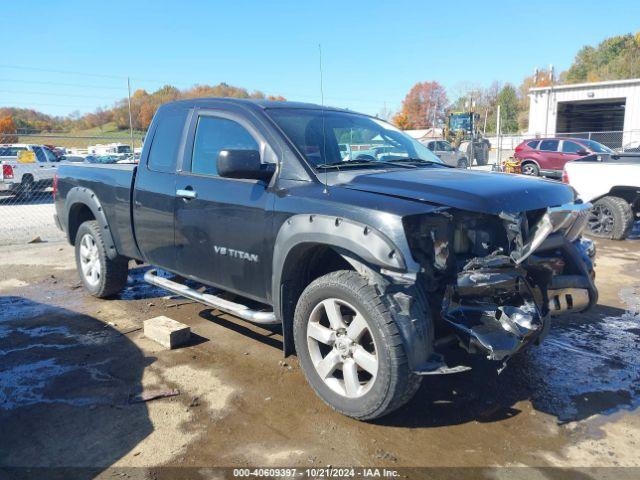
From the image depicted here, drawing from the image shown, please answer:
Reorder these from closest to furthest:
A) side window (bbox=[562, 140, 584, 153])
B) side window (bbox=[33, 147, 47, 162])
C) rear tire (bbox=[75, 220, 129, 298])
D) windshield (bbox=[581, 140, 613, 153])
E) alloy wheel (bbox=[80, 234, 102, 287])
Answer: rear tire (bbox=[75, 220, 129, 298])
alloy wheel (bbox=[80, 234, 102, 287])
side window (bbox=[33, 147, 47, 162])
windshield (bbox=[581, 140, 613, 153])
side window (bbox=[562, 140, 584, 153])

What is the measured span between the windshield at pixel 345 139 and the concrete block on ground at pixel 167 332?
195 centimetres

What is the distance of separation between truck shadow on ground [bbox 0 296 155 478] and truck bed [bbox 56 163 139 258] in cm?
86

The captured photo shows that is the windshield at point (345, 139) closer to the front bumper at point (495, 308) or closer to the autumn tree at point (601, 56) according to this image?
the front bumper at point (495, 308)

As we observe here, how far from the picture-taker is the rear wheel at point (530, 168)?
21531mm

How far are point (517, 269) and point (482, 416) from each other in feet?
3.29

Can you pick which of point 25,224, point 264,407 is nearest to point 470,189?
point 264,407

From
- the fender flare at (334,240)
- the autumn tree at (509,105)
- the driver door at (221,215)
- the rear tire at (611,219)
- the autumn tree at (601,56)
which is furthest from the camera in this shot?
the autumn tree at (601,56)

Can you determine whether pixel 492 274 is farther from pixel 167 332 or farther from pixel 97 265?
pixel 97 265

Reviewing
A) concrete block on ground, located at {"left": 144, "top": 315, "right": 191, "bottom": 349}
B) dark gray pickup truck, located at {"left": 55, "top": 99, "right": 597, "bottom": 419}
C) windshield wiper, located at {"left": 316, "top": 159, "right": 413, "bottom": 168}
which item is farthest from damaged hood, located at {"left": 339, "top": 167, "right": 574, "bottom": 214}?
concrete block on ground, located at {"left": 144, "top": 315, "right": 191, "bottom": 349}

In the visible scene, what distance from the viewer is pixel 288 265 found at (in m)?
3.56

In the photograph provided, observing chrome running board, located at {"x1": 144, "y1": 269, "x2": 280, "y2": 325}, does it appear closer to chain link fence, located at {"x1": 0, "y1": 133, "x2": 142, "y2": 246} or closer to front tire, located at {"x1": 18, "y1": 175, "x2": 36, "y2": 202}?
chain link fence, located at {"x1": 0, "y1": 133, "x2": 142, "y2": 246}

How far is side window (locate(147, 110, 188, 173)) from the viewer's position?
4641mm

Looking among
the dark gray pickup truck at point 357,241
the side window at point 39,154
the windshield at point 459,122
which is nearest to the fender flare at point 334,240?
the dark gray pickup truck at point 357,241

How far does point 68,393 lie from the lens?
377 centimetres
